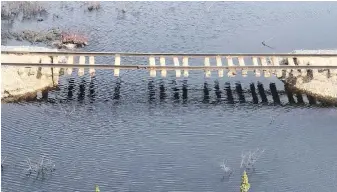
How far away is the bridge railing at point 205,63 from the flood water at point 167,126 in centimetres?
82

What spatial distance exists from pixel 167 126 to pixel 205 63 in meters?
5.52

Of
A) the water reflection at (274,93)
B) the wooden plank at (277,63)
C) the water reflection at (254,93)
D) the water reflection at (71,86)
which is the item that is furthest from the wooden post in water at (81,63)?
the wooden plank at (277,63)

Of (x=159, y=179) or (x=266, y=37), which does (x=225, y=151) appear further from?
(x=266, y=37)

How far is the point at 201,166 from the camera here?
1149 inches

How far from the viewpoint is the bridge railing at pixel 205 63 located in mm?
34938

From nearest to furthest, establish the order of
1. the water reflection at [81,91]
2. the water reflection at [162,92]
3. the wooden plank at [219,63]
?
the water reflection at [81,91]
the water reflection at [162,92]
the wooden plank at [219,63]

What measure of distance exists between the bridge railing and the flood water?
2.69 ft

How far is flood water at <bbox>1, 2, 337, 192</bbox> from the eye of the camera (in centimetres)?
2844

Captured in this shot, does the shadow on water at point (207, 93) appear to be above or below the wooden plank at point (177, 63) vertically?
below

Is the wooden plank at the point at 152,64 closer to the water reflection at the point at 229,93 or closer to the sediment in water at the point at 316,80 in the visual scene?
the water reflection at the point at 229,93

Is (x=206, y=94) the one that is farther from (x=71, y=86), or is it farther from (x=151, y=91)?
(x=71, y=86)

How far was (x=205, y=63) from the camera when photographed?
3578 centimetres

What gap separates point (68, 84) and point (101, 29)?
7020 mm

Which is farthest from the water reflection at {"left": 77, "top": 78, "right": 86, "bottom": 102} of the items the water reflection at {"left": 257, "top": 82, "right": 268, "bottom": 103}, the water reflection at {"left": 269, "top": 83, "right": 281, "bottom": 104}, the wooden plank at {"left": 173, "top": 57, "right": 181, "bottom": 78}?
the water reflection at {"left": 269, "top": 83, "right": 281, "bottom": 104}
